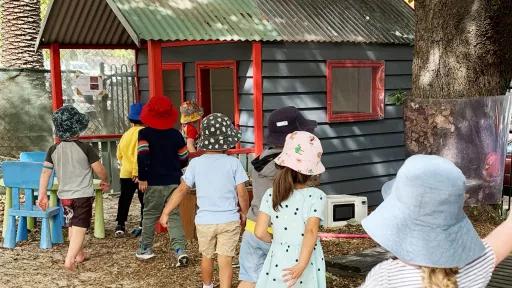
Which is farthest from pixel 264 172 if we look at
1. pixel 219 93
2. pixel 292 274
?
pixel 219 93

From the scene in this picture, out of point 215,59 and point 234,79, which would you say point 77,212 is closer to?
point 234,79

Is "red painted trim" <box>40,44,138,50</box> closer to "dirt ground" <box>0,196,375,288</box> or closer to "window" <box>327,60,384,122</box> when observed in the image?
"dirt ground" <box>0,196,375,288</box>

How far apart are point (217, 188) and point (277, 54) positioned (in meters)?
4.31

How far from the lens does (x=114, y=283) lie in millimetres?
5895

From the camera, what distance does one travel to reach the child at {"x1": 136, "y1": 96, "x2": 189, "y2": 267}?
6.26 metres

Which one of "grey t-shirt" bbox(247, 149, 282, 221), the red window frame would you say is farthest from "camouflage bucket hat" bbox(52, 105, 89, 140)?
the red window frame

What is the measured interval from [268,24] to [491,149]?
3.67 m

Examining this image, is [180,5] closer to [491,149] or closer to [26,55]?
[491,149]

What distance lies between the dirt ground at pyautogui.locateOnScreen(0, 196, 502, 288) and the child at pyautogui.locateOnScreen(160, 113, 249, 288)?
997 mm

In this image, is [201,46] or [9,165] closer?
[9,165]

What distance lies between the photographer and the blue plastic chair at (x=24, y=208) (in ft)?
23.6

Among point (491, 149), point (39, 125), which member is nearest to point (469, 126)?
point (491, 149)

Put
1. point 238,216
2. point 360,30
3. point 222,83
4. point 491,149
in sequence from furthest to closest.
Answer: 1. point 222,83
2. point 360,30
3. point 491,149
4. point 238,216

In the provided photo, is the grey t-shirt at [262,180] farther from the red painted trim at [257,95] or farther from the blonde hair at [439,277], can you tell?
the red painted trim at [257,95]
